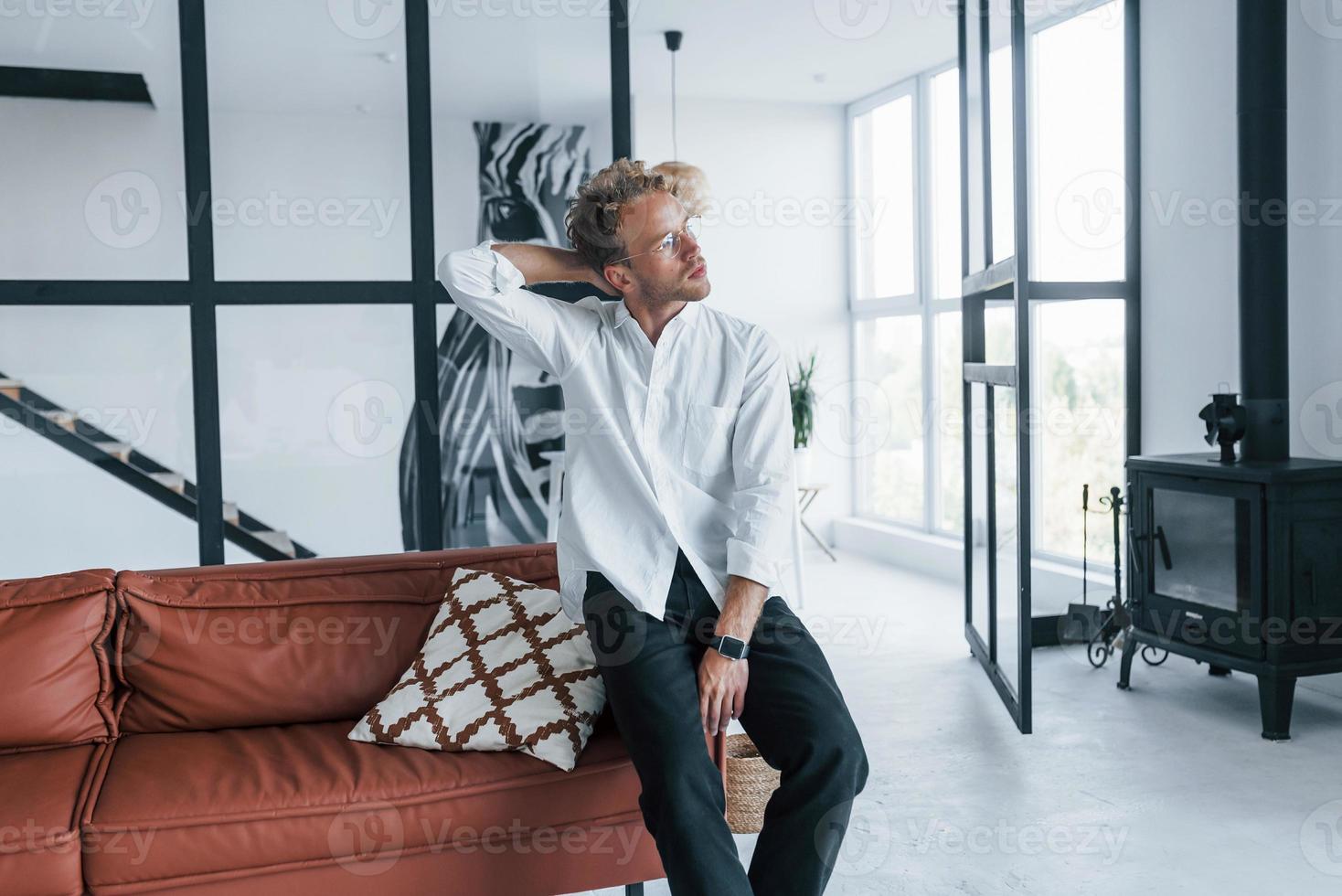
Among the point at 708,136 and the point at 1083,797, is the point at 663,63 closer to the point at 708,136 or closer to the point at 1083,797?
the point at 708,136

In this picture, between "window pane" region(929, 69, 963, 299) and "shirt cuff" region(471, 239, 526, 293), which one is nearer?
"shirt cuff" region(471, 239, 526, 293)

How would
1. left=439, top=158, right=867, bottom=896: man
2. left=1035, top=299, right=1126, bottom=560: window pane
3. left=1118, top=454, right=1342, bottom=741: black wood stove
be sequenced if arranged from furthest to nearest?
left=1035, top=299, right=1126, bottom=560: window pane < left=1118, top=454, right=1342, bottom=741: black wood stove < left=439, top=158, right=867, bottom=896: man

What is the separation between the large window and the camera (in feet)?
14.7

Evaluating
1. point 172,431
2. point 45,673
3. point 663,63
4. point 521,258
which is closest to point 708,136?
point 663,63

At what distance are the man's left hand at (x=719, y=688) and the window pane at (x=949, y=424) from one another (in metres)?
4.43

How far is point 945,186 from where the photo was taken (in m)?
6.29

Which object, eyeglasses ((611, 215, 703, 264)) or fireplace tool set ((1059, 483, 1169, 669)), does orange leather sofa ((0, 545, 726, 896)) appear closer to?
eyeglasses ((611, 215, 703, 264))

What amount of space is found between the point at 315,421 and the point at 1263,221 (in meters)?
3.09

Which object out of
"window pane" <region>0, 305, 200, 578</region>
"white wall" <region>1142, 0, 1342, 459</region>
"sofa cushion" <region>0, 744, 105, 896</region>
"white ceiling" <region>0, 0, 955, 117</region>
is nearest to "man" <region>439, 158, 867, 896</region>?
"sofa cushion" <region>0, 744, 105, 896</region>

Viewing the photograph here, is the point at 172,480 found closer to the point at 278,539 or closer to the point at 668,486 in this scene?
the point at 278,539

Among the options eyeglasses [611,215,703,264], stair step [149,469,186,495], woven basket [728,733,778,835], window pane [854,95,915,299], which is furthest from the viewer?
window pane [854,95,915,299]

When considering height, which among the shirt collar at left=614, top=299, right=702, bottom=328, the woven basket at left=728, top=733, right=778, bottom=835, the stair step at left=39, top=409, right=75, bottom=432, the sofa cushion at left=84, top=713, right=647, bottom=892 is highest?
the shirt collar at left=614, top=299, right=702, bottom=328

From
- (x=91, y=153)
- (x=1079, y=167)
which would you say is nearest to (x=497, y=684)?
(x=91, y=153)

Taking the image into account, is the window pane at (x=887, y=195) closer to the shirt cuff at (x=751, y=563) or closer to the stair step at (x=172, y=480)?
the stair step at (x=172, y=480)
